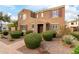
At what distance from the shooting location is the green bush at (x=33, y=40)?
276cm

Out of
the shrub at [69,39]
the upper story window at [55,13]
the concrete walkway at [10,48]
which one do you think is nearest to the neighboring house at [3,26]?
the concrete walkway at [10,48]

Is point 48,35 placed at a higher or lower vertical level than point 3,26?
lower

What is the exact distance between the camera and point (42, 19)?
9.37 ft

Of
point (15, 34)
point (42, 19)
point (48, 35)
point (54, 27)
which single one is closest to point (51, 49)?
point (48, 35)

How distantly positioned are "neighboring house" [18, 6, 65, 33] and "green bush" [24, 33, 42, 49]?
4.2 inches

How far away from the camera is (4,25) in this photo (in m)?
2.88

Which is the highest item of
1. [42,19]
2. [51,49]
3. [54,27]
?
[42,19]

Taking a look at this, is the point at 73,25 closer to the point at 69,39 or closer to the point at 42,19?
the point at 69,39

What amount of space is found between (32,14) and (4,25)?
49 centimetres

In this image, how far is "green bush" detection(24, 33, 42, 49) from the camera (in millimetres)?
2756

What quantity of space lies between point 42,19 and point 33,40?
37 centimetres
